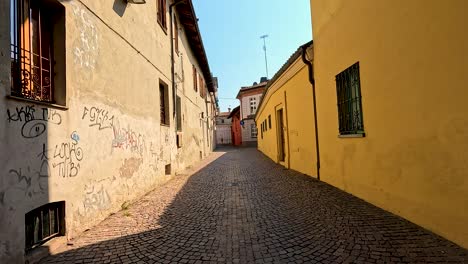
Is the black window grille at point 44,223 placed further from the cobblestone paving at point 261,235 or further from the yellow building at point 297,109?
the yellow building at point 297,109

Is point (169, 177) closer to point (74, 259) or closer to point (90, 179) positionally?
point (90, 179)

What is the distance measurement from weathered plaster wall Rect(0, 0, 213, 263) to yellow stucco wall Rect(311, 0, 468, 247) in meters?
4.44

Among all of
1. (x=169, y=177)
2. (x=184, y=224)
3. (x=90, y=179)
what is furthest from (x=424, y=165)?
(x=169, y=177)

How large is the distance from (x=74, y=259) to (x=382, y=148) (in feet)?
14.6

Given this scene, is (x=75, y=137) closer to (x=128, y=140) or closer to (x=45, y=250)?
(x=45, y=250)

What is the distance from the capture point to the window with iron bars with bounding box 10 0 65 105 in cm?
312

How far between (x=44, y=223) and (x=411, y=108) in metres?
4.81

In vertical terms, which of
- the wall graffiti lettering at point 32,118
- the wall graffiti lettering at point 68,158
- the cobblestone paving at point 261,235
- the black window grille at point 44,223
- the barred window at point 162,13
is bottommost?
the cobblestone paving at point 261,235

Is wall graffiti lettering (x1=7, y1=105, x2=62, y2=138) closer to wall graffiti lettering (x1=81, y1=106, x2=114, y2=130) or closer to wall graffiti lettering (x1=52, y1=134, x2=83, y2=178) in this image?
wall graffiti lettering (x1=52, y1=134, x2=83, y2=178)

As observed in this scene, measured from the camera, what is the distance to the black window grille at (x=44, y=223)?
3.13 meters

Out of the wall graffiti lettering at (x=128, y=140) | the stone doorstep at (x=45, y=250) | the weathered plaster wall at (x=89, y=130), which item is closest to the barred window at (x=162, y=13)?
the weathered plaster wall at (x=89, y=130)

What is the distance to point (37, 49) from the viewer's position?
11.8 ft

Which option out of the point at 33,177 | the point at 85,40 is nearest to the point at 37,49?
the point at 85,40

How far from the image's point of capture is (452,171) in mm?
3068
